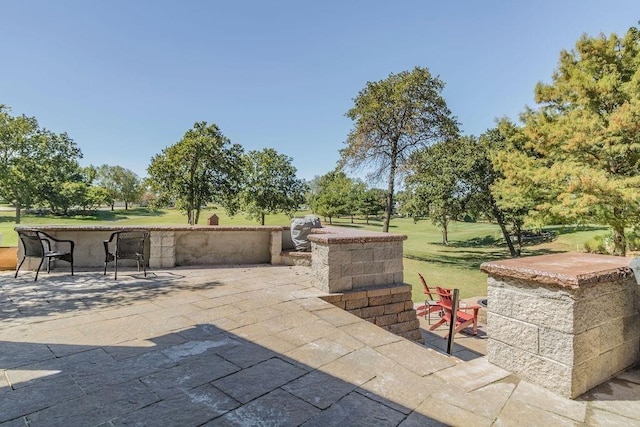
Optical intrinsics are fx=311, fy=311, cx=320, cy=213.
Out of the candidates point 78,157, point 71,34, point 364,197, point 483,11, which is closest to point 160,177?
point 71,34

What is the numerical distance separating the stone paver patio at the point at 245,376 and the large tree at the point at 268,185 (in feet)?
63.3

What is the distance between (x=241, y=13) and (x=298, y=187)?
16.5m

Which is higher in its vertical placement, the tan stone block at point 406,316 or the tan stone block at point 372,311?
the tan stone block at point 372,311

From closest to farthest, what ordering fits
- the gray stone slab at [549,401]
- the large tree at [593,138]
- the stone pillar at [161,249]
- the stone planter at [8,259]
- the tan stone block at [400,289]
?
the gray stone slab at [549,401] → the tan stone block at [400,289] → the stone planter at [8,259] → the stone pillar at [161,249] → the large tree at [593,138]

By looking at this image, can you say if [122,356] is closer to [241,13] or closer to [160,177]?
[241,13]

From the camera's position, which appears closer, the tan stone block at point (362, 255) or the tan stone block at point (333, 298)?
the tan stone block at point (333, 298)

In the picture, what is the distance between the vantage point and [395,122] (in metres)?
17.9

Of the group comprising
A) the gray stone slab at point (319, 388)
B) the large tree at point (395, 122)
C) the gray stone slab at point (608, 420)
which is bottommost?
the gray stone slab at point (319, 388)

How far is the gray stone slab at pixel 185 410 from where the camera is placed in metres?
1.75

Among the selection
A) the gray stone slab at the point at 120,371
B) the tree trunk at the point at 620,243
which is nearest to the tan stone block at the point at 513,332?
the gray stone slab at the point at 120,371

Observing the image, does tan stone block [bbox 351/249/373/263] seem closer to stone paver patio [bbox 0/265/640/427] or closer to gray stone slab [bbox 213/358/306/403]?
stone paver patio [bbox 0/265/640/427]

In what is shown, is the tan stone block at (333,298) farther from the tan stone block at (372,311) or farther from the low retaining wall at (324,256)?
the tan stone block at (372,311)

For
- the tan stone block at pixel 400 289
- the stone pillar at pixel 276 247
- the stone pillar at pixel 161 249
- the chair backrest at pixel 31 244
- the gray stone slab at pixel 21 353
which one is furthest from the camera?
the stone pillar at pixel 276 247

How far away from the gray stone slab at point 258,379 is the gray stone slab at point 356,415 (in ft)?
1.47
